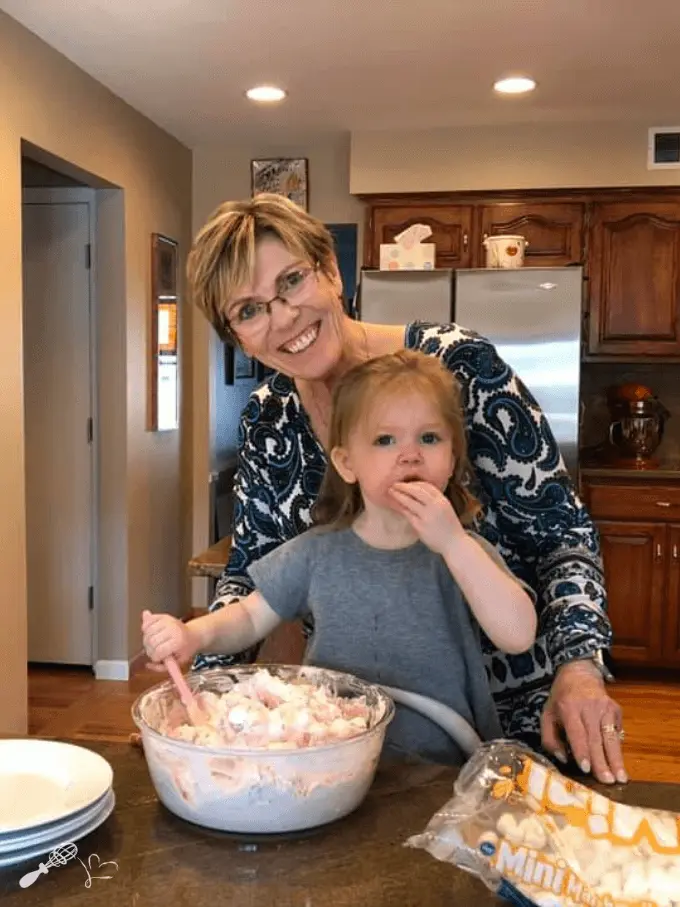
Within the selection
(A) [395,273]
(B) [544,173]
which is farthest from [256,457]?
(B) [544,173]

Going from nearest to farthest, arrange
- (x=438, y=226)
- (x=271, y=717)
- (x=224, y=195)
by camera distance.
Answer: (x=271, y=717), (x=438, y=226), (x=224, y=195)

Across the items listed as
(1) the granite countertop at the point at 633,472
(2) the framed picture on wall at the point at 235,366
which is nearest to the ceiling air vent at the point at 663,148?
(1) the granite countertop at the point at 633,472

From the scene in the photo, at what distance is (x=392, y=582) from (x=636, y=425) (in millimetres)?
3518

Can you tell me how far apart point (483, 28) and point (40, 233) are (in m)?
2.09

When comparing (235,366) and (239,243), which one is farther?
(235,366)

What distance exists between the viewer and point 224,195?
4.89 m

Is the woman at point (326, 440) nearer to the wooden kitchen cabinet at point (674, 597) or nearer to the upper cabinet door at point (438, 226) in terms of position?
the wooden kitchen cabinet at point (674, 597)

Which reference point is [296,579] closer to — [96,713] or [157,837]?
[157,837]

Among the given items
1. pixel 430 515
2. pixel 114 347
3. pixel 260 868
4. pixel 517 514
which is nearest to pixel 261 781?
pixel 260 868

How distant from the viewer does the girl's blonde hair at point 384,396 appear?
4.00 feet

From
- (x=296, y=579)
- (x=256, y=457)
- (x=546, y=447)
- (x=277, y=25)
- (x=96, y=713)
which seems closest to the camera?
(x=296, y=579)

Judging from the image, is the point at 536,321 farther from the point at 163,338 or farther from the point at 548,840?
the point at 548,840

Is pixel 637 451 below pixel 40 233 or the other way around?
below

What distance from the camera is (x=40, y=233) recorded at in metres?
4.05
